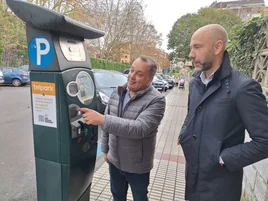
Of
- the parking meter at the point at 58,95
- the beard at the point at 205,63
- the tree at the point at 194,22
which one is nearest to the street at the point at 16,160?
the parking meter at the point at 58,95

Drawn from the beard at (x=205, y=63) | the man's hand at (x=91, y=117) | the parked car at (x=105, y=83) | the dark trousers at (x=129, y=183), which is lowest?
the dark trousers at (x=129, y=183)

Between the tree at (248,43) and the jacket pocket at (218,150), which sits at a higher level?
the tree at (248,43)

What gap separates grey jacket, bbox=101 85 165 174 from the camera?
4.64ft

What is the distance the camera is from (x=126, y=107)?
5.21ft

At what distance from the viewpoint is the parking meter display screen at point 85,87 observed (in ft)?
4.80

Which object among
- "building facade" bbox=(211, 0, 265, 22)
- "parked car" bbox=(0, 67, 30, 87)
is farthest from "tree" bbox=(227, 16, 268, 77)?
"building facade" bbox=(211, 0, 265, 22)

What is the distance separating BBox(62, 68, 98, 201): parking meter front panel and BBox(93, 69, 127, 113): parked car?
10.9 ft

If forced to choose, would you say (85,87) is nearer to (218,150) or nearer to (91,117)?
(91,117)

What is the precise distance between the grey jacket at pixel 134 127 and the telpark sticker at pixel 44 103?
368 mm

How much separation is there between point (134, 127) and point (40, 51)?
0.82 meters

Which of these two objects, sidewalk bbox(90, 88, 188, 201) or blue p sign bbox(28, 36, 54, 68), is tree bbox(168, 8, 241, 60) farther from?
blue p sign bbox(28, 36, 54, 68)

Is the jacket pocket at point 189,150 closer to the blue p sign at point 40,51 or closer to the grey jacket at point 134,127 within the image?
the grey jacket at point 134,127

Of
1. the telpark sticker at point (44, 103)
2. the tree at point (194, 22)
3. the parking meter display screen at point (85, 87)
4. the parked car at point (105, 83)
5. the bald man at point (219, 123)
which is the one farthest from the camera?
the tree at point (194, 22)

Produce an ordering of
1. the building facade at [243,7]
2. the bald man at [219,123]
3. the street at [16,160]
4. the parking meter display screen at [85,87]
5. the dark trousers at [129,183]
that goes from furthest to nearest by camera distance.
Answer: the building facade at [243,7] < the street at [16,160] < the dark trousers at [129,183] < the parking meter display screen at [85,87] < the bald man at [219,123]
